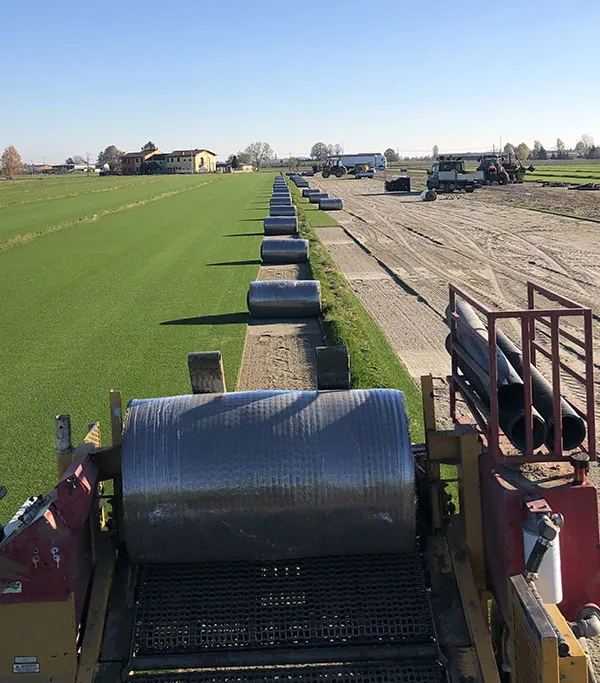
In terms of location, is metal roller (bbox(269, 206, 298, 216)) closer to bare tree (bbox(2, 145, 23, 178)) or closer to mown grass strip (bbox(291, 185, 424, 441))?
mown grass strip (bbox(291, 185, 424, 441))

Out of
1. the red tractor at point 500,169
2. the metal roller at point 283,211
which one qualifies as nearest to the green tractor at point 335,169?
the red tractor at point 500,169

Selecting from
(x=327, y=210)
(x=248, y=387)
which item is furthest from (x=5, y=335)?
(x=327, y=210)

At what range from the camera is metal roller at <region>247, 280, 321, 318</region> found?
15820mm

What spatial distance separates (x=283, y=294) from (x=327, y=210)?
1282 inches

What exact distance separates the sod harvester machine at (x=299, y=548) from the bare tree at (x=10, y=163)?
600 feet

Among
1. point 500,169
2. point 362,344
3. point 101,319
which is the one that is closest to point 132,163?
point 500,169

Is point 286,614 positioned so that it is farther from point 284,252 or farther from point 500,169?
point 500,169

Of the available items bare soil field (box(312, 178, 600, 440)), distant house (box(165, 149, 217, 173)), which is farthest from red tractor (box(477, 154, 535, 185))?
distant house (box(165, 149, 217, 173))

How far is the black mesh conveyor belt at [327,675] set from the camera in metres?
4.16

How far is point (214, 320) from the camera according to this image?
16.0 meters

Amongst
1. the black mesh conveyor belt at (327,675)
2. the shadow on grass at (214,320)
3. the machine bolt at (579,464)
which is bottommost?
the shadow on grass at (214,320)

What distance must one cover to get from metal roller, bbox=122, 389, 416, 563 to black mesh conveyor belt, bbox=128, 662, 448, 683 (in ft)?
2.32

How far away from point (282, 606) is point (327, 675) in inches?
20.5

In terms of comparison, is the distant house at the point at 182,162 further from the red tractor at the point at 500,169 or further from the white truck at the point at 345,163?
the red tractor at the point at 500,169
